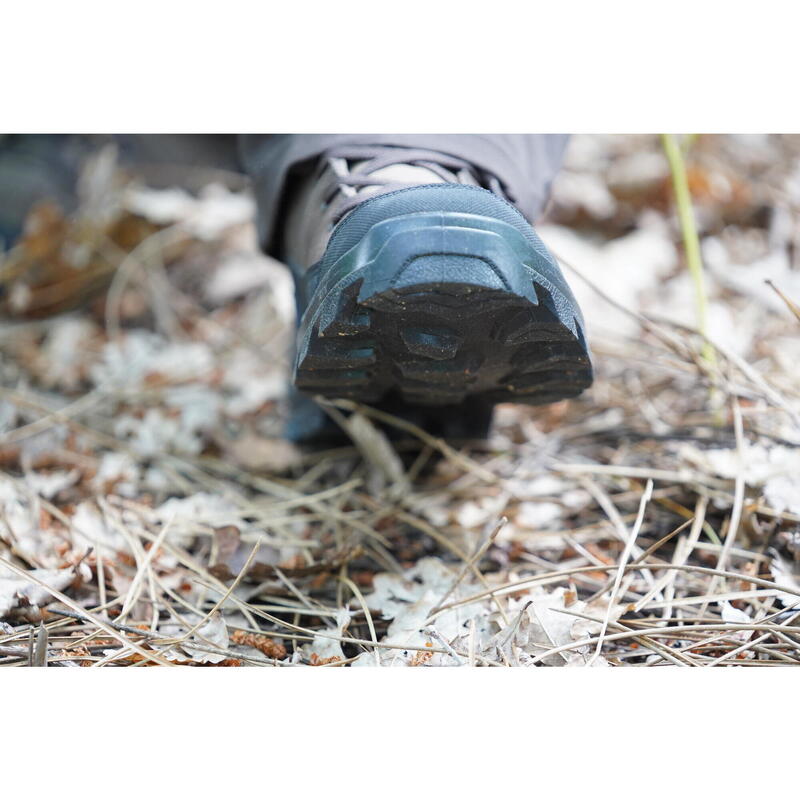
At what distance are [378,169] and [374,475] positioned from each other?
481 mm

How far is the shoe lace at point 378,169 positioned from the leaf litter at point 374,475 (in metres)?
0.36

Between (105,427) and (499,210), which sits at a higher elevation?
(499,210)

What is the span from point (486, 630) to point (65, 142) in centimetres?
173

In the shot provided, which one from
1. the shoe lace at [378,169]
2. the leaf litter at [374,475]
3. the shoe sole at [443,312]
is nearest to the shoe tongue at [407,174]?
the shoe lace at [378,169]

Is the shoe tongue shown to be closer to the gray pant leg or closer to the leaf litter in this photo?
the gray pant leg

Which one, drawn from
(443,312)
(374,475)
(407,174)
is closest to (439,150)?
(407,174)

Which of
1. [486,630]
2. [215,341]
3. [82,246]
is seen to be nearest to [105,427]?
[215,341]

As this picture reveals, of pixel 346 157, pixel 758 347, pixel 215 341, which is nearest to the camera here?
pixel 346 157

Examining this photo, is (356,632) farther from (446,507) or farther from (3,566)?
(3,566)

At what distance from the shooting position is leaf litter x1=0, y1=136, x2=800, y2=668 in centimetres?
90

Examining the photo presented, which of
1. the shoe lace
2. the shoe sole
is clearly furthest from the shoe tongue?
the shoe sole

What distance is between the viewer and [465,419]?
127cm

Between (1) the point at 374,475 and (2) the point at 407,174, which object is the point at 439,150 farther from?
(1) the point at 374,475
